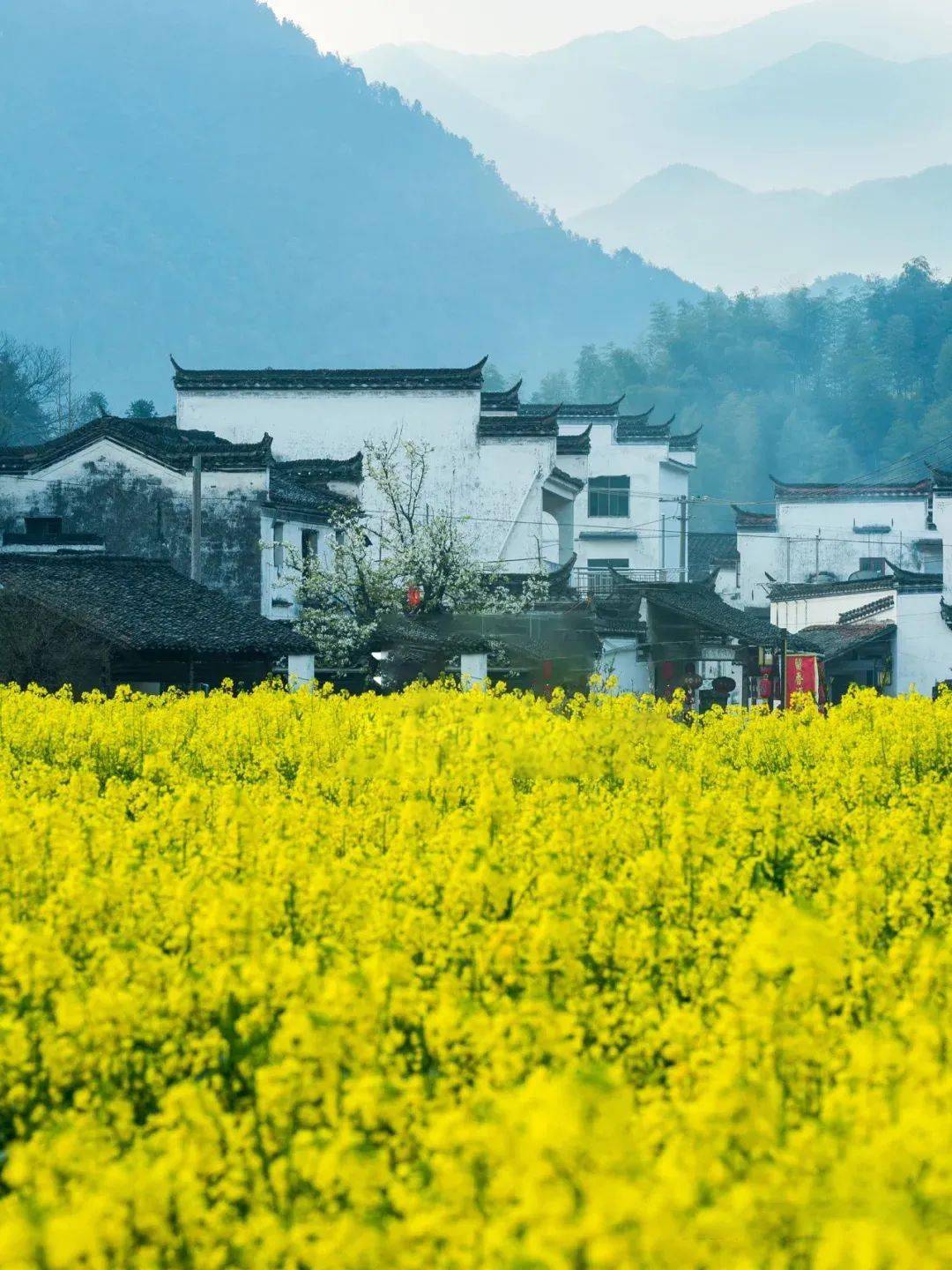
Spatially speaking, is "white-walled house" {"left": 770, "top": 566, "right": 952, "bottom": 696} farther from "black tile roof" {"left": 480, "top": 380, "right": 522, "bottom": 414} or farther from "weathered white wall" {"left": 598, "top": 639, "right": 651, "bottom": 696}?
"black tile roof" {"left": 480, "top": 380, "right": 522, "bottom": 414}

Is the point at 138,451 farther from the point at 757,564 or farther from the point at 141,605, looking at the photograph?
the point at 757,564

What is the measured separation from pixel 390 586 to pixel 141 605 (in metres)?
9.01

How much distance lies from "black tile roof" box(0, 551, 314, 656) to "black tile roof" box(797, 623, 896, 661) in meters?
20.2

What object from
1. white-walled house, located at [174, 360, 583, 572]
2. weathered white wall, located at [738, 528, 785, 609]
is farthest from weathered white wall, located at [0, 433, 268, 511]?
weathered white wall, located at [738, 528, 785, 609]

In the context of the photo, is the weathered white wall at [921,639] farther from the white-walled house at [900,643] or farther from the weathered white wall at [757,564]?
the weathered white wall at [757,564]

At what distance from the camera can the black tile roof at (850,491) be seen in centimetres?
6344

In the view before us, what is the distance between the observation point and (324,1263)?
4.52 metres

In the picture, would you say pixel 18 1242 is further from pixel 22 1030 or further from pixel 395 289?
pixel 395 289

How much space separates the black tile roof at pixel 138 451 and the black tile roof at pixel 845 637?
1679 cm

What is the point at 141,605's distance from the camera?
2764cm

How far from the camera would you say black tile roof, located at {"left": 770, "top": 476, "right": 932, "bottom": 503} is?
63438 millimetres

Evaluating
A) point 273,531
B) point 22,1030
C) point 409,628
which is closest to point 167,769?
point 22,1030

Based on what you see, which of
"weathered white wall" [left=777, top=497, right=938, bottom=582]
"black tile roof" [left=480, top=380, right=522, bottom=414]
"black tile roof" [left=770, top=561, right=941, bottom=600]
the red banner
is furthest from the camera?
"weathered white wall" [left=777, top=497, right=938, bottom=582]

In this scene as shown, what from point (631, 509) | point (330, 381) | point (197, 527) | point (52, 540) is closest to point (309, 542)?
point (52, 540)
